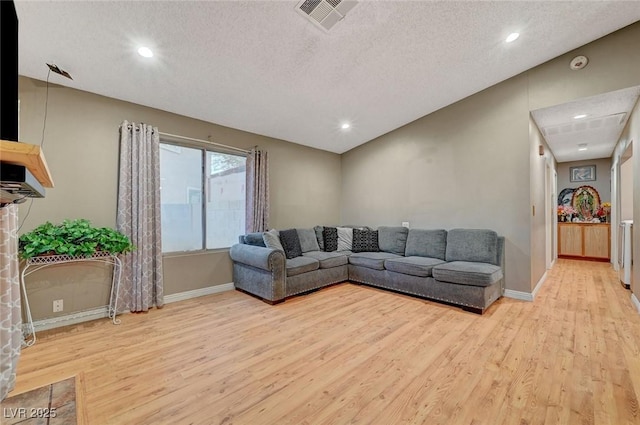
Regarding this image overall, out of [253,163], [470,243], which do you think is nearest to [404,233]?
[470,243]

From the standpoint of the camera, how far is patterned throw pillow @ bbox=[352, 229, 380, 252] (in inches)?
186

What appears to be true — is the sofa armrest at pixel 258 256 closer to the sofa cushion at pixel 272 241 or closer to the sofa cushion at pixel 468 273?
the sofa cushion at pixel 272 241

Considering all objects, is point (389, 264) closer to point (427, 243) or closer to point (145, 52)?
point (427, 243)

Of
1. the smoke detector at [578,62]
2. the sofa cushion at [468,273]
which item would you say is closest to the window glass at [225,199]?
the sofa cushion at [468,273]

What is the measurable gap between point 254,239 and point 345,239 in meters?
1.74

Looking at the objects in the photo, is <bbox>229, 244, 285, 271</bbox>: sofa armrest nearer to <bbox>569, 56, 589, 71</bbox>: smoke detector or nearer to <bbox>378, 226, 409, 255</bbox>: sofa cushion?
<bbox>378, 226, 409, 255</bbox>: sofa cushion

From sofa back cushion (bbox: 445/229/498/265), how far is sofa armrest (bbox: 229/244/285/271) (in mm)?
2455

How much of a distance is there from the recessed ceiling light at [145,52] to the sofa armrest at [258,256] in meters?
2.41

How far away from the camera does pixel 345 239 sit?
4910mm

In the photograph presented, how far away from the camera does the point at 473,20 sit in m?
2.59

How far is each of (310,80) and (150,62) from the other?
1697 millimetres

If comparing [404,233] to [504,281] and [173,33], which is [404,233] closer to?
[504,281]

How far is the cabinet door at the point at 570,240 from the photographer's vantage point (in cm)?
618

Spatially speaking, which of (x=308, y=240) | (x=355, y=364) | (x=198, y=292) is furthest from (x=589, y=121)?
(x=198, y=292)
